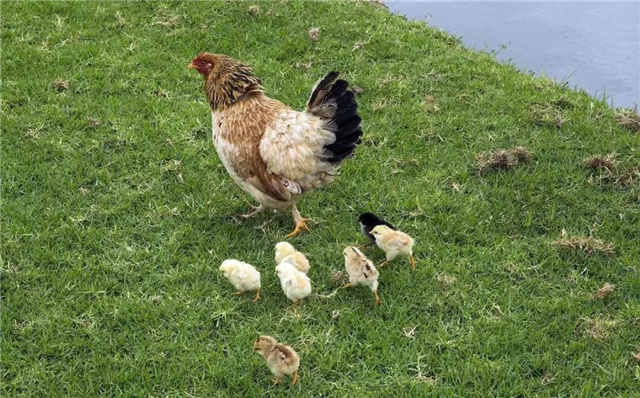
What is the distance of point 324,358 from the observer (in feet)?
12.8

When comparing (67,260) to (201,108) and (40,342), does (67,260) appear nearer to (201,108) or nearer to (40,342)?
(40,342)

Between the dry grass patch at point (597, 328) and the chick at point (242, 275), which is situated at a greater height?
the dry grass patch at point (597, 328)

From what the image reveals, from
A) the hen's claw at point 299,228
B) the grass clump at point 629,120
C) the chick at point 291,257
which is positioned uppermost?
the grass clump at point 629,120

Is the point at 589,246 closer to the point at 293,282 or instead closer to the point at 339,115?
the point at 339,115

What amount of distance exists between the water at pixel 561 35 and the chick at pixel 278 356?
4.62 metres

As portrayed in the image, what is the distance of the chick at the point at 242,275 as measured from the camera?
4.22 meters

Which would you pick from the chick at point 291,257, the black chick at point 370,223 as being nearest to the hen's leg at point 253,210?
the chick at point 291,257

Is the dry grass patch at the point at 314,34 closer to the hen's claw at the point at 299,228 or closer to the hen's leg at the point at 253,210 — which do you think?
the hen's leg at the point at 253,210

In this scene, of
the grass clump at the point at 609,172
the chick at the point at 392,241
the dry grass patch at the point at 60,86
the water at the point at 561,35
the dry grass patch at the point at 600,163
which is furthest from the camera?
the water at the point at 561,35

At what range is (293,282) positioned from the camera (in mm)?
4117

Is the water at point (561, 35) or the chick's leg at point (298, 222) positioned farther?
the water at point (561, 35)

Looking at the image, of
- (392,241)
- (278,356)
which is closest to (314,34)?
(392,241)

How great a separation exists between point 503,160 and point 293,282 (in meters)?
2.39

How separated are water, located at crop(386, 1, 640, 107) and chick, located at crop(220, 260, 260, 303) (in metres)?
4.32
